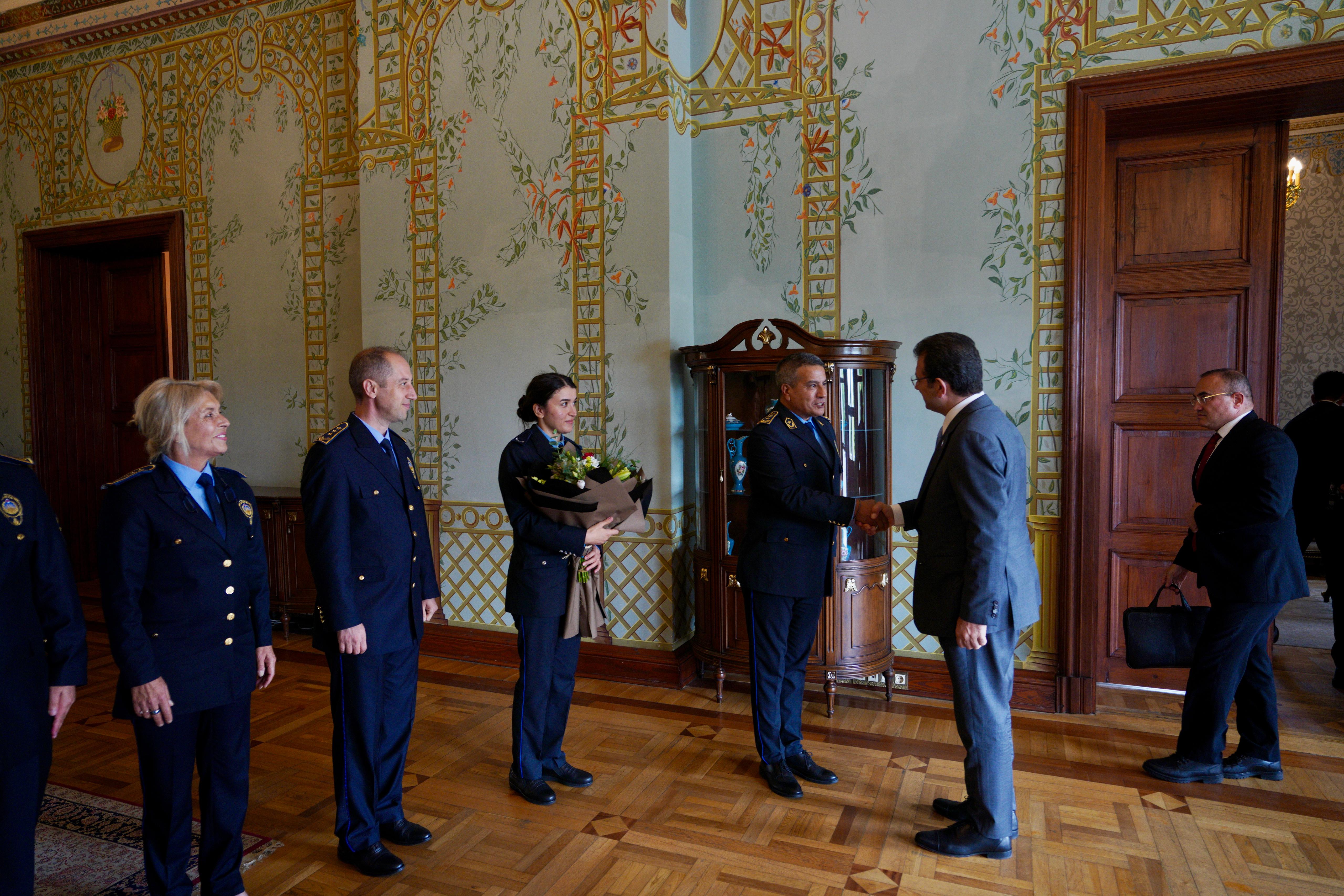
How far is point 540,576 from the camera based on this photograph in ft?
9.75

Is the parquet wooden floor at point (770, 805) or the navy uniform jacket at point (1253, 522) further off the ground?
the navy uniform jacket at point (1253, 522)

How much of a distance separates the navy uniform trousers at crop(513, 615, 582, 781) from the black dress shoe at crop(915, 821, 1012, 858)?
1363 millimetres

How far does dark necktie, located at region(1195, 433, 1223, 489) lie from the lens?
10.6 ft

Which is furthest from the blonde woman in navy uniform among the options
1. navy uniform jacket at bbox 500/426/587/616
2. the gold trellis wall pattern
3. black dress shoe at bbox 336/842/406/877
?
the gold trellis wall pattern

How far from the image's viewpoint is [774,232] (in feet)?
14.5

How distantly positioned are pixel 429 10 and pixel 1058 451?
170 inches

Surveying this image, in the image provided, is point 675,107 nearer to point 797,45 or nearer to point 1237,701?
point 797,45

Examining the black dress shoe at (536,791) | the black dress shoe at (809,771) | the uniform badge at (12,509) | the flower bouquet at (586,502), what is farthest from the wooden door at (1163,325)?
the uniform badge at (12,509)

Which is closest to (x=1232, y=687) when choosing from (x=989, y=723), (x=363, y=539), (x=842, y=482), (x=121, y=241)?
(x=989, y=723)

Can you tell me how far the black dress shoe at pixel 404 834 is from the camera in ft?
9.03

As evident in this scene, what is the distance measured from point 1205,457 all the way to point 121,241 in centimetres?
733

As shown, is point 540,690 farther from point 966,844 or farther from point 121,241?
point 121,241

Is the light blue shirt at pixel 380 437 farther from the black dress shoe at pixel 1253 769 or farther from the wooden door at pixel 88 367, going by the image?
the wooden door at pixel 88 367

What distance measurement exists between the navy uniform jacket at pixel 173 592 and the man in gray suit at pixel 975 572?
82.0 inches
